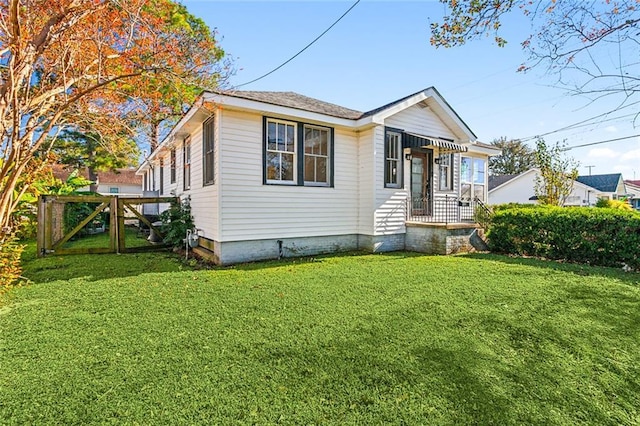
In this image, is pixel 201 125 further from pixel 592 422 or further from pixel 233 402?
pixel 592 422

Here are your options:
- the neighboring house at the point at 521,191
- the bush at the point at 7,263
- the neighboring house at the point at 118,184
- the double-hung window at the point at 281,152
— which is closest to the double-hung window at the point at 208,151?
the double-hung window at the point at 281,152

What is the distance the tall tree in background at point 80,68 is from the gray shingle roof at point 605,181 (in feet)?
138

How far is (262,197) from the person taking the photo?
7840 mm

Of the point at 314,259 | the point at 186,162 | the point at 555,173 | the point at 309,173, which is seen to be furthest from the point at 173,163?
the point at 555,173

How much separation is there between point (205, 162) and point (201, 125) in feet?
3.74

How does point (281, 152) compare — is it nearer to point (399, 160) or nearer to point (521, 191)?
point (399, 160)

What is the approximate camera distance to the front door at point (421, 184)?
35.6 ft

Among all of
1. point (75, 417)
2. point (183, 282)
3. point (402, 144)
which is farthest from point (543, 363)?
point (402, 144)

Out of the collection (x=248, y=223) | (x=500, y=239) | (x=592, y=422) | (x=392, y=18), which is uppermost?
(x=392, y=18)

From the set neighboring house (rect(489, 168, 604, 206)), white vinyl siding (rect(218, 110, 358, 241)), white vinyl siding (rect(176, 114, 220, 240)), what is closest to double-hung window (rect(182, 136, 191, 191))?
white vinyl siding (rect(176, 114, 220, 240))

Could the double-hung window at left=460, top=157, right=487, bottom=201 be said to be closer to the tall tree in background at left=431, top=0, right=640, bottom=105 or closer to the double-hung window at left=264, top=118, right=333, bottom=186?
the double-hung window at left=264, top=118, right=333, bottom=186

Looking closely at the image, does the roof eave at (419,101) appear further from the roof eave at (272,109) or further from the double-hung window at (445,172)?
the double-hung window at (445,172)

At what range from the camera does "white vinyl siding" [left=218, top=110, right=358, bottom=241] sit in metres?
7.40

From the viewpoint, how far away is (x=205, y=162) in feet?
28.0
